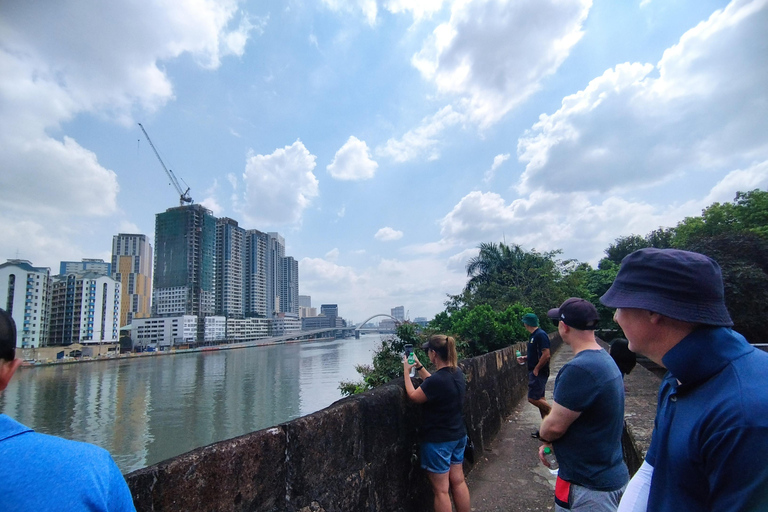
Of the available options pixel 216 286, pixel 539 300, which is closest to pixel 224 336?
pixel 216 286

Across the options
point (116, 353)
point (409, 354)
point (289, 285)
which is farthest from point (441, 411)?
point (289, 285)

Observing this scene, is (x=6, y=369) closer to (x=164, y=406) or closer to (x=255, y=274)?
(x=164, y=406)

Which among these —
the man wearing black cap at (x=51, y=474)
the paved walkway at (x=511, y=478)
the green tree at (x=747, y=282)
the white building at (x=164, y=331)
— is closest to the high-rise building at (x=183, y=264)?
the white building at (x=164, y=331)

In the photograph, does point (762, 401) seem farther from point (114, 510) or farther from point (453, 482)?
point (453, 482)

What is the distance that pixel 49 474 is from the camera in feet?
2.54

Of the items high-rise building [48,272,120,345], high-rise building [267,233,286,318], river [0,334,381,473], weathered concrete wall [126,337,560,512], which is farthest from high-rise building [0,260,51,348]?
weathered concrete wall [126,337,560,512]

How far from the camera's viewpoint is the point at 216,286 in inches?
4619

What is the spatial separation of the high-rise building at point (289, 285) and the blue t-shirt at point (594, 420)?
166673 millimetres

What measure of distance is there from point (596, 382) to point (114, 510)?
73.6 inches

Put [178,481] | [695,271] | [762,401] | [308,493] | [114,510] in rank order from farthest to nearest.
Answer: [308,493], [178,481], [695,271], [114,510], [762,401]

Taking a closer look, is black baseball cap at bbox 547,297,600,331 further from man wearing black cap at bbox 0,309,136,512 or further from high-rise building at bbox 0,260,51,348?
high-rise building at bbox 0,260,51,348

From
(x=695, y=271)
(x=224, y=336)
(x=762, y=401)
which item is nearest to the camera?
(x=762, y=401)

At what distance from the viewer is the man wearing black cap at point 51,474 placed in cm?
73

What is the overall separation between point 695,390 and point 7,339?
1562mm
